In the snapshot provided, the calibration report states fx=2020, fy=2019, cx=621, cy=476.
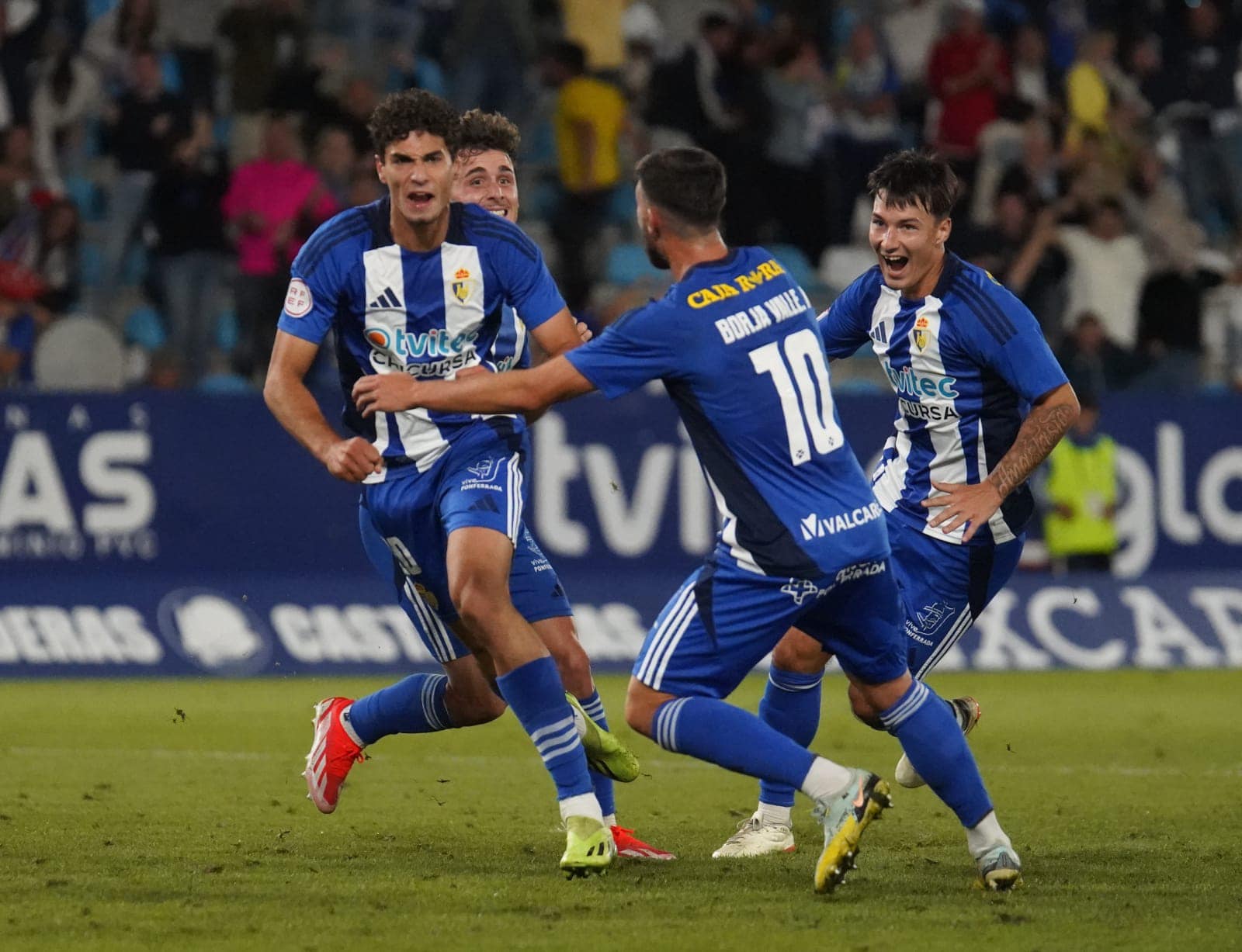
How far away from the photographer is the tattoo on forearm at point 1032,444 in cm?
659

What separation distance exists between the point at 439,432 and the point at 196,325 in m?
8.77

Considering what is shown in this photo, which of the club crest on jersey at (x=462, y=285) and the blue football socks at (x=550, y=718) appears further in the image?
the club crest on jersey at (x=462, y=285)

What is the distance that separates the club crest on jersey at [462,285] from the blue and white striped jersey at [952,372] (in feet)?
4.44

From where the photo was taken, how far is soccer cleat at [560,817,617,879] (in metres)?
6.14

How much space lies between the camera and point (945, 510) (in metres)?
6.70

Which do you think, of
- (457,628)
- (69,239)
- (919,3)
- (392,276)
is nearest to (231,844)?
(457,628)

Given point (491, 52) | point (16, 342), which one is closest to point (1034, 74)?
point (491, 52)

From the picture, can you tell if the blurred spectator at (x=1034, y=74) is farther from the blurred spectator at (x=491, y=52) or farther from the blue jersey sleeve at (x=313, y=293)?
the blue jersey sleeve at (x=313, y=293)

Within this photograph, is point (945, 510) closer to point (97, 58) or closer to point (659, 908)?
point (659, 908)

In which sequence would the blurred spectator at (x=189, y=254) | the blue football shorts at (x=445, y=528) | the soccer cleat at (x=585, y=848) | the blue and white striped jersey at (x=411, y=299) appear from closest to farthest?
the soccer cleat at (x=585, y=848)
the blue football shorts at (x=445, y=528)
the blue and white striped jersey at (x=411, y=299)
the blurred spectator at (x=189, y=254)

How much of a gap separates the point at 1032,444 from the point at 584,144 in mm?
10357

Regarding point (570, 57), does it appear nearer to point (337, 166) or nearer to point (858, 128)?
point (337, 166)

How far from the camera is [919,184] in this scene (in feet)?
22.4

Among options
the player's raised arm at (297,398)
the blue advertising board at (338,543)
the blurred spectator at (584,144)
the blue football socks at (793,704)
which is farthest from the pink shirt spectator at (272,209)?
the blue football socks at (793,704)
